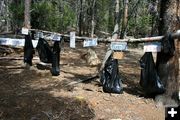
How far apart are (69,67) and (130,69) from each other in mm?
1896

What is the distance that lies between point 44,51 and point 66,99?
2.73 m

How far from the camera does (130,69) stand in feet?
35.2

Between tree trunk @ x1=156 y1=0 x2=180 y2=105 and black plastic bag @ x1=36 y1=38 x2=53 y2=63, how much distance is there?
346 cm

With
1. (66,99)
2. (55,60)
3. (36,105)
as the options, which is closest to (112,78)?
(66,99)

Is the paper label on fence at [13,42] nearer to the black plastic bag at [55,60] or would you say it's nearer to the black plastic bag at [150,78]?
the black plastic bag at [55,60]

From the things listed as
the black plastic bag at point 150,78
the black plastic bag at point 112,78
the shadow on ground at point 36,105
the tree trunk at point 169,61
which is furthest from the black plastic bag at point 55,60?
the tree trunk at point 169,61

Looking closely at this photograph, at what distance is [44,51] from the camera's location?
934 centimetres

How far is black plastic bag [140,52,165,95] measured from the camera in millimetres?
6785

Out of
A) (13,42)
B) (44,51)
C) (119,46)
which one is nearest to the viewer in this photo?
(119,46)

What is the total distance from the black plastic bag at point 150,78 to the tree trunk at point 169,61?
5.2 inches

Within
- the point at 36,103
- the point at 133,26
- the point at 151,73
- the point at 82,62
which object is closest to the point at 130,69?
the point at 82,62

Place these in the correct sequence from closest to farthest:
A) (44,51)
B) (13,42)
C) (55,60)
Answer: (55,60), (44,51), (13,42)

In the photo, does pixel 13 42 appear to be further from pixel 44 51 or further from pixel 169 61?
pixel 169 61

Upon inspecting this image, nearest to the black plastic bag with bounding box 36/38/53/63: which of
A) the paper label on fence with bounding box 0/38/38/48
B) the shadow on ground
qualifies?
the paper label on fence with bounding box 0/38/38/48
